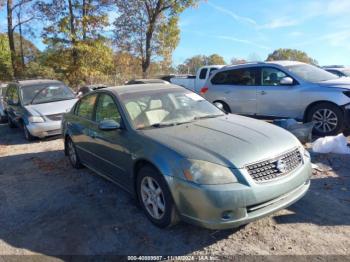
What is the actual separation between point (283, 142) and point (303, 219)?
0.93 metres

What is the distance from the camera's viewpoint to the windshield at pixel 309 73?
25.7 feet

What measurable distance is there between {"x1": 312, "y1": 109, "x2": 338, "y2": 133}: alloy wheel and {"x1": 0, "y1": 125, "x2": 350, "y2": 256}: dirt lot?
1.68 meters

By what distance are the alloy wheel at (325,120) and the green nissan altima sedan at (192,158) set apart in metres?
3.50

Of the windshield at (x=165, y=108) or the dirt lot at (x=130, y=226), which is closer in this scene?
the dirt lot at (x=130, y=226)

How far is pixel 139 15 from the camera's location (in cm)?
2670

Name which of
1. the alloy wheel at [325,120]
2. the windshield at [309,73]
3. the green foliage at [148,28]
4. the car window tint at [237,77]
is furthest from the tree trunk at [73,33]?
the alloy wheel at [325,120]

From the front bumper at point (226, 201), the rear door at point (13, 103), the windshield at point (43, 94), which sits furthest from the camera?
the rear door at point (13, 103)

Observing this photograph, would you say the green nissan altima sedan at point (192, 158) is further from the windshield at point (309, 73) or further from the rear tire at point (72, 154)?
the windshield at point (309, 73)

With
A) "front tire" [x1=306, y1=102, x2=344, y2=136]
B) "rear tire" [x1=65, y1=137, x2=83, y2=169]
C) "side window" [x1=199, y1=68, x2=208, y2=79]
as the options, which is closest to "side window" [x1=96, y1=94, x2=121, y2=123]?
"rear tire" [x1=65, y1=137, x2=83, y2=169]

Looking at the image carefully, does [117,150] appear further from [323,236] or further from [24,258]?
[323,236]

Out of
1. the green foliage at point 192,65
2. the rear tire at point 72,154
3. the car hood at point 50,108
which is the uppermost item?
the green foliage at point 192,65

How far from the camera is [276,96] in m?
8.06

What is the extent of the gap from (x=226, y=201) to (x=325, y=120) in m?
5.17

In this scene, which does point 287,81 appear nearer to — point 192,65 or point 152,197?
point 152,197
